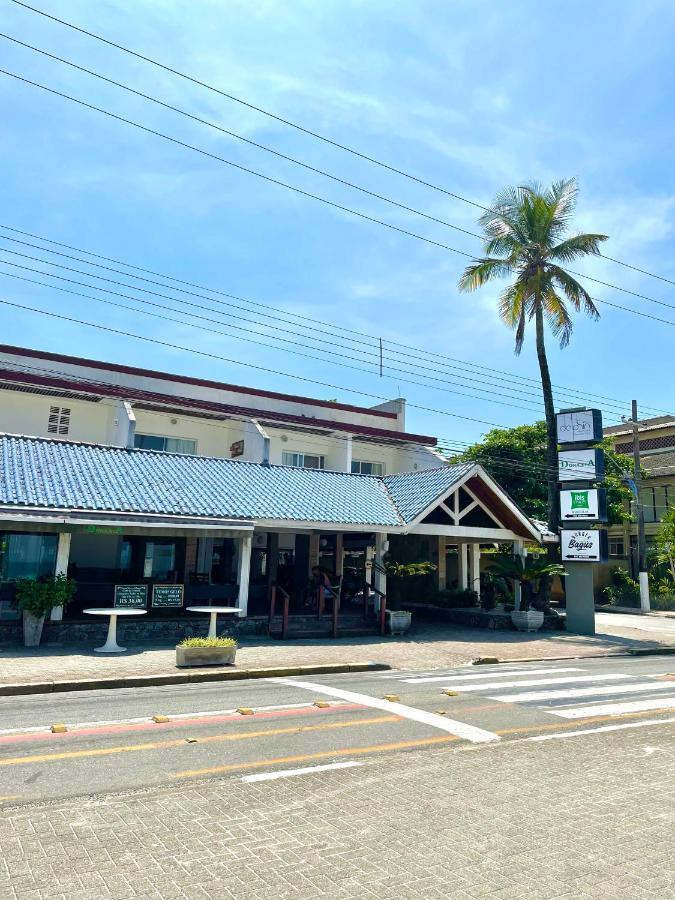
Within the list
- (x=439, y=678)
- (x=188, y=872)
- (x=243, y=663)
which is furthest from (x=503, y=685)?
(x=188, y=872)

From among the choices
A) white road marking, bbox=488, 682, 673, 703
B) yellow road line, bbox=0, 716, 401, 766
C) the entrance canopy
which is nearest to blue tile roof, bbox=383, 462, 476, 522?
the entrance canopy

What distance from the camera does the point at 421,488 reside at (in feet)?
74.9

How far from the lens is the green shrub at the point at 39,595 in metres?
14.6

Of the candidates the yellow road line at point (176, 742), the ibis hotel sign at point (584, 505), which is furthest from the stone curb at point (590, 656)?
the yellow road line at point (176, 742)

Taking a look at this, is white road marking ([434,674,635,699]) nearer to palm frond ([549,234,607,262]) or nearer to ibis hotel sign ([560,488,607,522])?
ibis hotel sign ([560,488,607,522])

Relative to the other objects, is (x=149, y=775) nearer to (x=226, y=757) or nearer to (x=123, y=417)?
(x=226, y=757)

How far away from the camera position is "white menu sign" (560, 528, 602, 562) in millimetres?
21953

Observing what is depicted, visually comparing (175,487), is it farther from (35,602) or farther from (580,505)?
(580,505)

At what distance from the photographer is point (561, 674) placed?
13.9 meters

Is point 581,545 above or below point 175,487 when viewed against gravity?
below

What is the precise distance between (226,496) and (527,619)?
1030 cm

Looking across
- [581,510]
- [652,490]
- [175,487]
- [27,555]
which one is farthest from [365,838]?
[652,490]

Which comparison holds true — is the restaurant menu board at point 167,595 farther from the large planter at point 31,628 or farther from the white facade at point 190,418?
the white facade at point 190,418

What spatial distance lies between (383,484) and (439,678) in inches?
495
